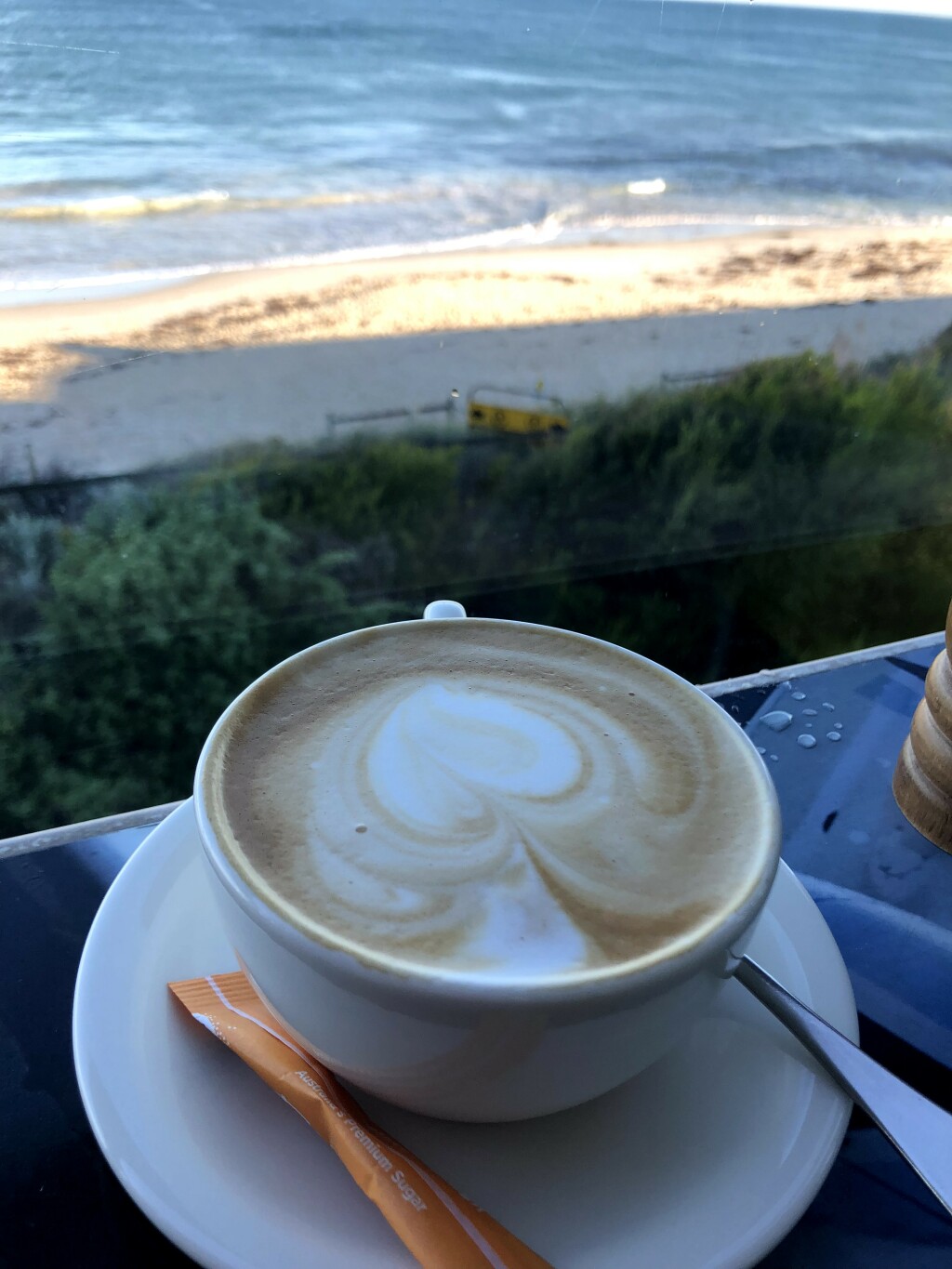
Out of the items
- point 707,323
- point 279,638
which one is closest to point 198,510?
point 279,638

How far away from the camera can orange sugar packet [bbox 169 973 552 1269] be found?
31 cm

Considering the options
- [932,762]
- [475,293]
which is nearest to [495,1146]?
[932,762]

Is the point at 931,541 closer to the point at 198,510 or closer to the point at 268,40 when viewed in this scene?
the point at 198,510

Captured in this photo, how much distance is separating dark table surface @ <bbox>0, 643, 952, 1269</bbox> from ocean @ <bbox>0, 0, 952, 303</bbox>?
1.09 metres

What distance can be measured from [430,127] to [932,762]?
2.03 metres

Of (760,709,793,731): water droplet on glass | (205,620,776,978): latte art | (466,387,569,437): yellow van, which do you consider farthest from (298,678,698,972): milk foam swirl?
(466,387,569,437): yellow van

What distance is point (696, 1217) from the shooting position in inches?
13.3

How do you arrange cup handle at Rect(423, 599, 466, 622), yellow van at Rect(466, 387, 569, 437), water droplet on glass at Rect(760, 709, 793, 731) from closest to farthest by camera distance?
cup handle at Rect(423, 599, 466, 622) → water droplet on glass at Rect(760, 709, 793, 731) → yellow van at Rect(466, 387, 569, 437)

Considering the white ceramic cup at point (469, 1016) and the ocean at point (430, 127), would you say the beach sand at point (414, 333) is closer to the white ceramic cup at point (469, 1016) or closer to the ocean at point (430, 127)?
the ocean at point (430, 127)

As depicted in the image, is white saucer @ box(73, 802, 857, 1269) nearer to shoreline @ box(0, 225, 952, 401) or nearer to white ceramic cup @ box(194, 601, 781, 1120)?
white ceramic cup @ box(194, 601, 781, 1120)

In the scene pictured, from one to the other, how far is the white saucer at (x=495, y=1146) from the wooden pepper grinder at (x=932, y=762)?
212 mm

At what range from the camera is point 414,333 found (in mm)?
1802

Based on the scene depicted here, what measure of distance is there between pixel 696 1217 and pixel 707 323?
1.95 m

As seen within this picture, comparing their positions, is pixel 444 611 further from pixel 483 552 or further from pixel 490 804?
pixel 483 552
